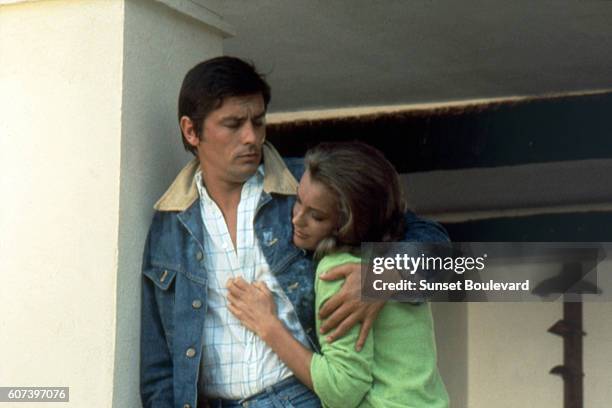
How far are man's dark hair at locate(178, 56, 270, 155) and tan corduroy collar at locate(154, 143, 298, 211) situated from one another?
143 millimetres

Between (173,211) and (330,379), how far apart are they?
663mm

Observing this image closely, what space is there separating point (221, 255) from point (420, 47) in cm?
167

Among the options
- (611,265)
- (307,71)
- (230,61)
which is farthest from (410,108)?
(230,61)

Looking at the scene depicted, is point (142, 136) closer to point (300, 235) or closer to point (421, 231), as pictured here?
point (300, 235)

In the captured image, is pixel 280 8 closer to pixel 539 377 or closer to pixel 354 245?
pixel 354 245

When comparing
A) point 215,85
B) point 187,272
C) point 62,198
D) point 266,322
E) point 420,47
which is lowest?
point 266,322

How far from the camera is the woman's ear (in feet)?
13.7

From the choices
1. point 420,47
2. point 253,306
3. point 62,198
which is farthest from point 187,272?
point 420,47

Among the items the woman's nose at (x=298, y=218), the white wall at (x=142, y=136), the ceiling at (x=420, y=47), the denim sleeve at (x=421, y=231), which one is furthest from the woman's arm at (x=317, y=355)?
the ceiling at (x=420, y=47)

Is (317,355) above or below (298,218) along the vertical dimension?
below

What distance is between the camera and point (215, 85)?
13.5ft

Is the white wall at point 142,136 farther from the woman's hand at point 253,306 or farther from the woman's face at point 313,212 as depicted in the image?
the woman's face at point 313,212

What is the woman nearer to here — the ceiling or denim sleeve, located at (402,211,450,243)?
denim sleeve, located at (402,211,450,243)

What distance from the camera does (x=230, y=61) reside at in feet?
13.6
